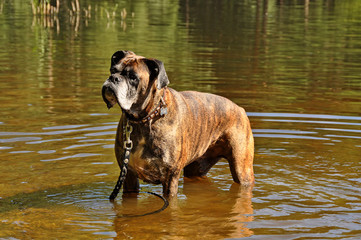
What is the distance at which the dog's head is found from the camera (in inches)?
242

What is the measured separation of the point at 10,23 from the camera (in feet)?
114

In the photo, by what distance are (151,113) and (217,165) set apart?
3.40 m

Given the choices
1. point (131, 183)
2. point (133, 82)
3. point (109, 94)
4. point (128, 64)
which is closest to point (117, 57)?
point (128, 64)

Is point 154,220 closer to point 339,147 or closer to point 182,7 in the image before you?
point 339,147

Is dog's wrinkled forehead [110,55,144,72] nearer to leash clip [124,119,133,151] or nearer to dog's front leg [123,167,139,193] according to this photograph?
leash clip [124,119,133,151]

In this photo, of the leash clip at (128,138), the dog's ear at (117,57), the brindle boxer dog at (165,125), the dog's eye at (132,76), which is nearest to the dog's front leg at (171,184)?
the brindle boxer dog at (165,125)

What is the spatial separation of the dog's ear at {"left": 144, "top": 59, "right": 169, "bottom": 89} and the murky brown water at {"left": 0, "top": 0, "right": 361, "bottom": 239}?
1614 mm

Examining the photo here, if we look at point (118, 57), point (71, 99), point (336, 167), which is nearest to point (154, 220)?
point (118, 57)

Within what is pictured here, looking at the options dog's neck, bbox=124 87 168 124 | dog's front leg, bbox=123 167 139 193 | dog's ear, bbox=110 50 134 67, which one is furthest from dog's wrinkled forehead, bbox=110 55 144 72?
dog's front leg, bbox=123 167 139 193

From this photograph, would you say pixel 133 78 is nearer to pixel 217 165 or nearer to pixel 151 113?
pixel 151 113

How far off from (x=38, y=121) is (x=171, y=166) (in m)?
5.62

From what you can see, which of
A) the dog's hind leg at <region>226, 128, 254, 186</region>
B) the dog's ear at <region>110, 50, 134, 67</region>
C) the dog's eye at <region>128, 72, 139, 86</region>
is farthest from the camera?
the dog's hind leg at <region>226, 128, 254, 186</region>

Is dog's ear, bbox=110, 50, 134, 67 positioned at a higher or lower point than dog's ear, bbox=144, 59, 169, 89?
higher

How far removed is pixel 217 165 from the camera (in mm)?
9742
